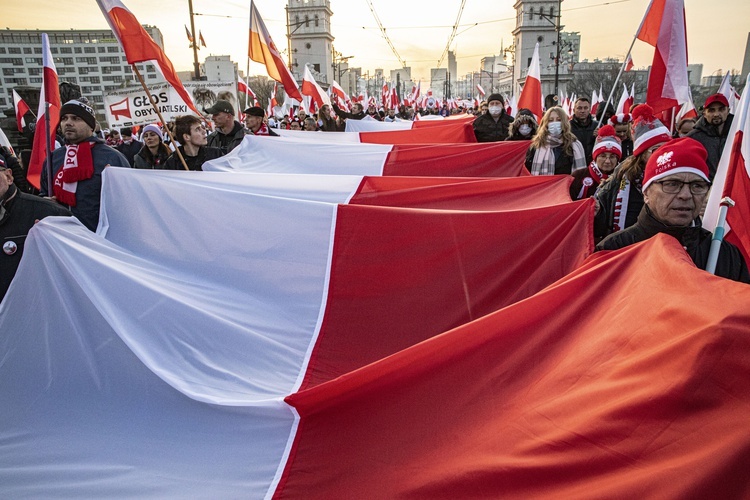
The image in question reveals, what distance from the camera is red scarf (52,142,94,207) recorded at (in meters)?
3.77

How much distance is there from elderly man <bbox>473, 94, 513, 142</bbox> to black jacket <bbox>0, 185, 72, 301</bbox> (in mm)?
6574

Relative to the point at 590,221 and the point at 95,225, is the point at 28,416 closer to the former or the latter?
the point at 95,225

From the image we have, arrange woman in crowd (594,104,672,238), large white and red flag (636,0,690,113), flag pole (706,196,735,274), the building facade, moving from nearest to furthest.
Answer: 1. flag pole (706,196,735,274)
2. woman in crowd (594,104,672,238)
3. large white and red flag (636,0,690,113)
4. the building facade

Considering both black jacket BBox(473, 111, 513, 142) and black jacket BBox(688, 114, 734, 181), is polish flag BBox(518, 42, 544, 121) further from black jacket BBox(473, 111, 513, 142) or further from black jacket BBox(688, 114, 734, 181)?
black jacket BBox(688, 114, 734, 181)

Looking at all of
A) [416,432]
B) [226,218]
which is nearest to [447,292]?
[416,432]

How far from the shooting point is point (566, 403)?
162cm

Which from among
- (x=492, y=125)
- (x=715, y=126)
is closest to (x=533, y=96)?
(x=492, y=125)

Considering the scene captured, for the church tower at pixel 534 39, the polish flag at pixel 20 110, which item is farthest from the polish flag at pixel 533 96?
the church tower at pixel 534 39

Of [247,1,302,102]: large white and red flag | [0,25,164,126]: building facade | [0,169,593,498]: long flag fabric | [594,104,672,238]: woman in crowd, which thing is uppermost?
[0,25,164,126]: building facade

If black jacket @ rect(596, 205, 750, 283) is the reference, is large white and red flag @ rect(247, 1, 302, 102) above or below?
above

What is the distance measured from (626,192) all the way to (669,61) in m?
2.08

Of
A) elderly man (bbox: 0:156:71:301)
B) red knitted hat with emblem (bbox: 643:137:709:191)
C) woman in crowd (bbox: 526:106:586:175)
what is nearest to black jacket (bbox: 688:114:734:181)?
woman in crowd (bbox: 526:106:586:175)

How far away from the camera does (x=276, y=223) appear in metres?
3.40

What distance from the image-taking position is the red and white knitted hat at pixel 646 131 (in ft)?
11.2
